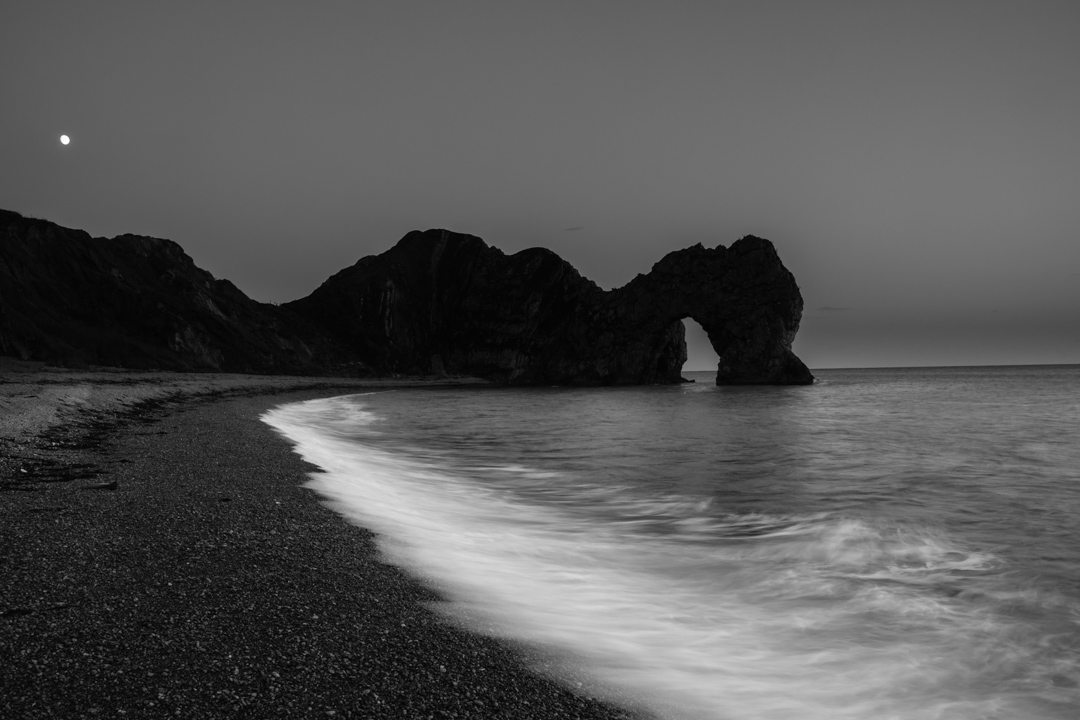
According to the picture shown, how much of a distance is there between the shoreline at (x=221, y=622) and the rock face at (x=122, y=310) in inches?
2239

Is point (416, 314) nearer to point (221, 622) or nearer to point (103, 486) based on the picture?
point (103, 486)

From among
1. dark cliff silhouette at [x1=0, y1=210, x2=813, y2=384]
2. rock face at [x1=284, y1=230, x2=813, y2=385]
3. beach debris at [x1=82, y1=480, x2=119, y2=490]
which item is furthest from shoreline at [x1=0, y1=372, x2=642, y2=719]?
rock face at [x1=284, y1=230, x2=813, y2=385]

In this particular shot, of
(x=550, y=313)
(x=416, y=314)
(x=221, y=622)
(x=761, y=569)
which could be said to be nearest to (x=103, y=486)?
(x=221, y=622)

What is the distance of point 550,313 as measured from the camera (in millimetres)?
140625

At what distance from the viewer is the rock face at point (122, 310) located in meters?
60.8

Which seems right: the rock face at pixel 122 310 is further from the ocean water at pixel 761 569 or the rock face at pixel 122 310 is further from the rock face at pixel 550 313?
the ocean water at pixel 761 569

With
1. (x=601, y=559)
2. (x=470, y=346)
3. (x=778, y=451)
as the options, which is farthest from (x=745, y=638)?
(x=470, y=346)

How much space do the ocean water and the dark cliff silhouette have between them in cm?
5590

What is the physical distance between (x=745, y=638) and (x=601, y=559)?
288 centimetres

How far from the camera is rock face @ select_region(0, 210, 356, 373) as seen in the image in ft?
199

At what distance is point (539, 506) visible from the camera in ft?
39.3

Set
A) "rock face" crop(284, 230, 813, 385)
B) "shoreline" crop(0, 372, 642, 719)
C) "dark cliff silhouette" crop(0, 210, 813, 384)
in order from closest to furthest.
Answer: "shoreline" crop(0, 372, 642, 719), "dark cliff silhouette" crop(0, 210, 813, 384), "rock face" crop(284, 230, 813, 385)

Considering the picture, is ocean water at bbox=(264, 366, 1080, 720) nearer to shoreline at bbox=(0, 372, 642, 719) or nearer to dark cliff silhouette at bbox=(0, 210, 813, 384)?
shoreline at bbox=(0, 372, 642, 719)

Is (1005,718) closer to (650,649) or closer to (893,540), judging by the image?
(650,649)
